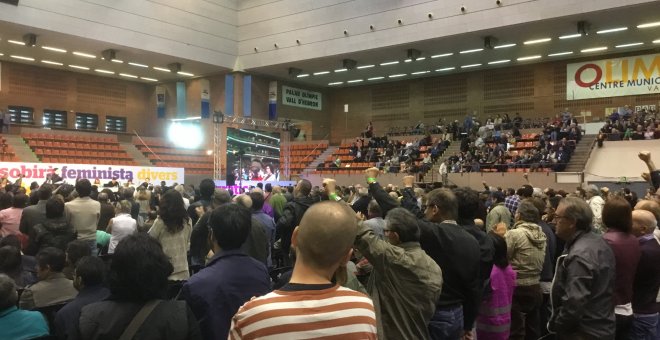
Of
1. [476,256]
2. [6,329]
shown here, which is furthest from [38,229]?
[476,256]

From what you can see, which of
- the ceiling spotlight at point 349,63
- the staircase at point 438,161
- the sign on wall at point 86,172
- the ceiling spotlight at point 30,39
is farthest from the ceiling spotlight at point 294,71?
the ceiling spotlight at point 30,39

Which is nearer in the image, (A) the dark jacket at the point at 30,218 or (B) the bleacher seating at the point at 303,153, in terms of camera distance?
(A) the dark jacket at the point at 30,218

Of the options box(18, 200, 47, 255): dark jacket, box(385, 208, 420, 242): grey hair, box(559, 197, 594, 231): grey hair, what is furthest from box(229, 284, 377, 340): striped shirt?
box(18, 200, 47, 255): dark jacket

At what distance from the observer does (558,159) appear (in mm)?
16781

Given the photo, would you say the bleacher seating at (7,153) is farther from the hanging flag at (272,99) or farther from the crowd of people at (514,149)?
the crowd of people at (514,149)

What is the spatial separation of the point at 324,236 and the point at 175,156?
2228 centimetres

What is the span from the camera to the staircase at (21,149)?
18.1 m

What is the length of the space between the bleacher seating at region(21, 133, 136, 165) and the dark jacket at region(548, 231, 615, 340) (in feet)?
63.1

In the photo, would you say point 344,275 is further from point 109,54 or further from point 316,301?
point 109,54

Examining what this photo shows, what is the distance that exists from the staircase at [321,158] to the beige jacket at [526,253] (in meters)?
19.5

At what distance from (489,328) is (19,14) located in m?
17.2

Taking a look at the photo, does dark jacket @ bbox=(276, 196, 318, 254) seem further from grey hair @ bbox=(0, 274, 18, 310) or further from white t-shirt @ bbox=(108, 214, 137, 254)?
grey hair @ bbox=(0, 274, 18, 310)

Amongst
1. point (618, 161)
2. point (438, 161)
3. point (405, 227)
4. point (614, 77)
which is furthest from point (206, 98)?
point (405, 227)

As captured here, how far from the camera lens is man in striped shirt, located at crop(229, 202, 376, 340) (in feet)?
4.69
